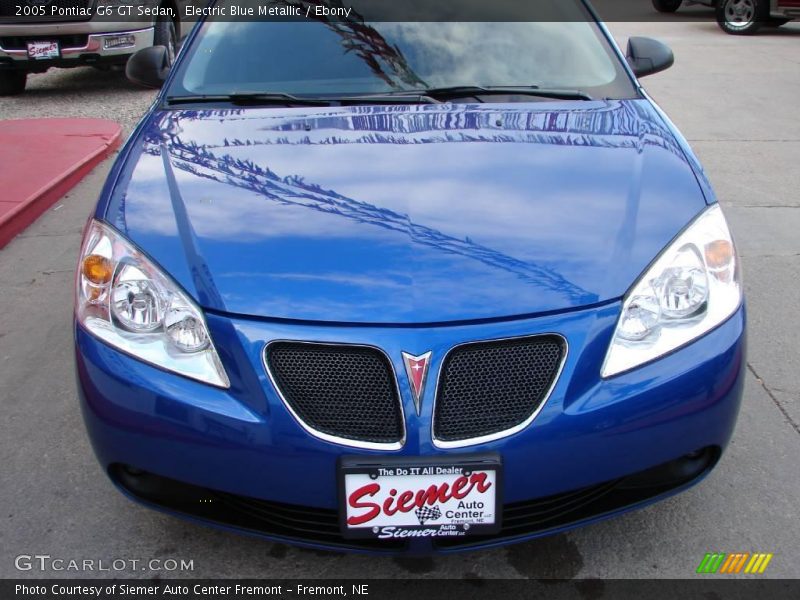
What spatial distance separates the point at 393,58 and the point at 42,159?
159 inches

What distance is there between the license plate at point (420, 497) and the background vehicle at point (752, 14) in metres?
13.3

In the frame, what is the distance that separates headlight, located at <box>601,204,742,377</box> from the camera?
1.94 meters

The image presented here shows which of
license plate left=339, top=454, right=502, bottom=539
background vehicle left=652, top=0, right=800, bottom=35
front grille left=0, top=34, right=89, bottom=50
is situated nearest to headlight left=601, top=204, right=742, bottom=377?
license plate left=339, top=454, right=502, bottom=539

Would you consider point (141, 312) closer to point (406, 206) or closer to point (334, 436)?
point (334, 436)

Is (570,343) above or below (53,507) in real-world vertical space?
above

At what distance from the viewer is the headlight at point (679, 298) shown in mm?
1937

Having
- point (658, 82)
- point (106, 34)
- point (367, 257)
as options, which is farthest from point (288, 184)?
point (658, 82)

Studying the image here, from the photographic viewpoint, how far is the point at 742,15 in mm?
13602

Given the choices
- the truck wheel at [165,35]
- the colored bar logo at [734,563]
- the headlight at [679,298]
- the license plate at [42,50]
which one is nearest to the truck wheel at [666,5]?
the truck wheel at [165,35]

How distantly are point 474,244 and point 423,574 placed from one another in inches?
34.8

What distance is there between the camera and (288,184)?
2350mm

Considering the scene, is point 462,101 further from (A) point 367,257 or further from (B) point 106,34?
(B) point 106,34

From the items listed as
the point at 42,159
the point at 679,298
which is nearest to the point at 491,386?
the point at 679,298

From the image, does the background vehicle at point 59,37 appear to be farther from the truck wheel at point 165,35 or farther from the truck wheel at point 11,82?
the truck wheel at point 165,35
